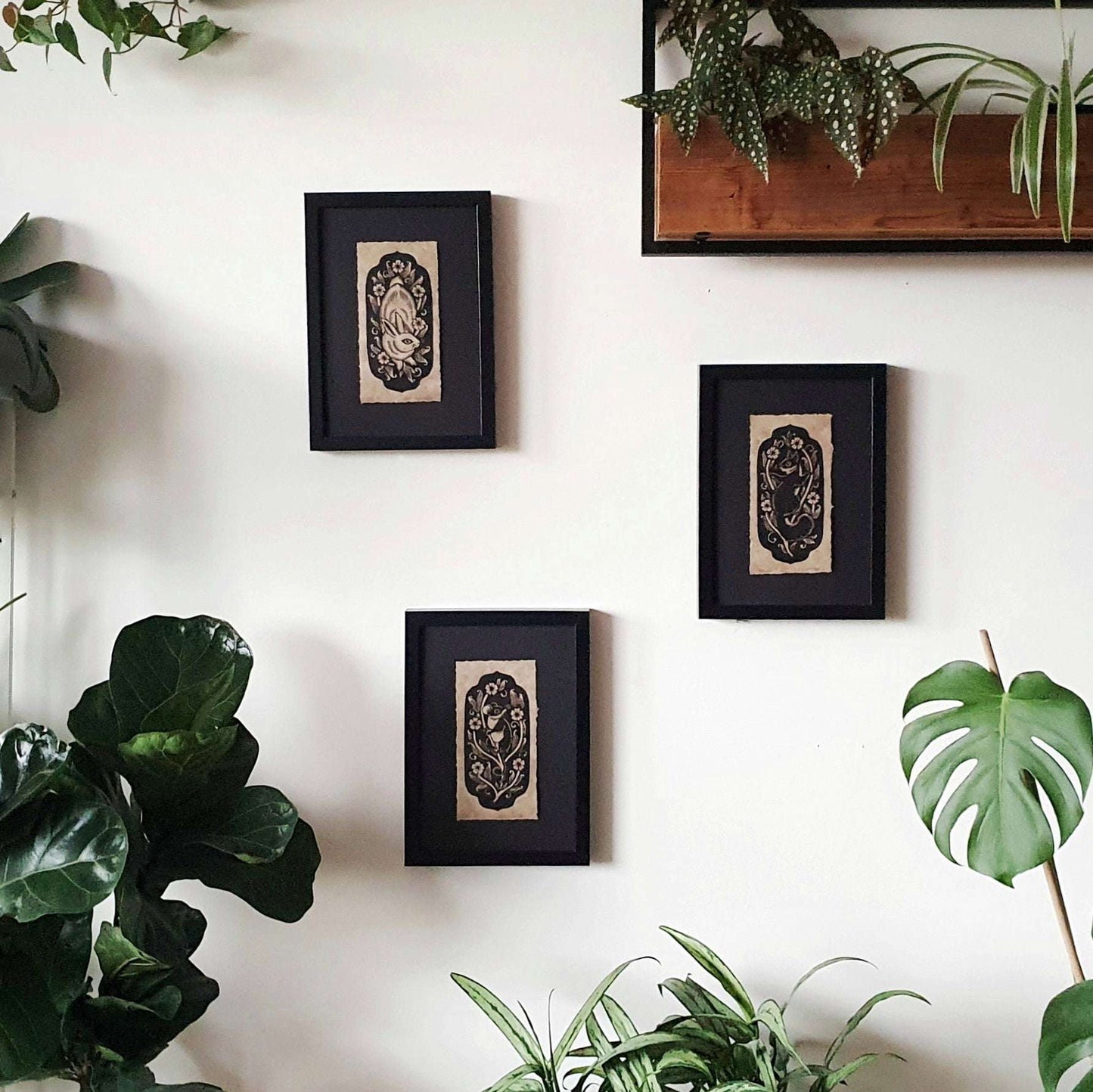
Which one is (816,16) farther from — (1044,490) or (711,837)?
(711,837)

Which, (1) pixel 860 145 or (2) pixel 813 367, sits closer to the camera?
(1) pixel 860 145

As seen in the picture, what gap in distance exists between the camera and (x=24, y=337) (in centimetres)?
123

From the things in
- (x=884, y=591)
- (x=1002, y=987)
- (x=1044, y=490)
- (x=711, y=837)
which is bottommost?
(x=1002, y=987)

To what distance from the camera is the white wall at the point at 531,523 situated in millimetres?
1348

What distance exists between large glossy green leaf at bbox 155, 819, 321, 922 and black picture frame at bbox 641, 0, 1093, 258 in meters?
0.81

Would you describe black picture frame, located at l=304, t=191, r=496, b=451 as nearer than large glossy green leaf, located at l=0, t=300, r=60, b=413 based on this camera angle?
No

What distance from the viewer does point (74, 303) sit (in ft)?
4.50

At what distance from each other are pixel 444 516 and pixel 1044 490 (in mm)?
753

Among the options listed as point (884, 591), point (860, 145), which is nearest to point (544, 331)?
point (860, 145)

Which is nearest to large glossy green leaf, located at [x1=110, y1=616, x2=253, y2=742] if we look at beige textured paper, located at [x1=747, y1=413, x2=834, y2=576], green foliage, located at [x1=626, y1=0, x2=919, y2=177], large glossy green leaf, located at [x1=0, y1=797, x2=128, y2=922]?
large glossy green leaf, located at [x1=0, y1=797, x2=128, y2=922]

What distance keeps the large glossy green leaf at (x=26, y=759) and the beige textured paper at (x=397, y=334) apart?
536 millimetres

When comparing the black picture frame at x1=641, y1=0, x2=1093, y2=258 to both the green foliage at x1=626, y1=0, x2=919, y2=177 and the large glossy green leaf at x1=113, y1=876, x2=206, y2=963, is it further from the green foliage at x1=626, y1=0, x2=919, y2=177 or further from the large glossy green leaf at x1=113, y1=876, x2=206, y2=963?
the large glossy green leaf at x1=113, y1=876, x2=206, y2=963

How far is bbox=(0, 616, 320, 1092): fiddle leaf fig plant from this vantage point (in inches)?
40.9

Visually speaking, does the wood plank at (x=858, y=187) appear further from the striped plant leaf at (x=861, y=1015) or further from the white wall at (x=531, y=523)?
the striped plant leaf at (x=861, y=1015)
